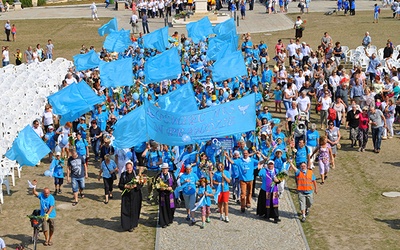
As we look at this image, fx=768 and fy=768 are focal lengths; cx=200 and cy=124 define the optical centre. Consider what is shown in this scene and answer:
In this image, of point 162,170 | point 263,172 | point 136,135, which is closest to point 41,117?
point 136,135

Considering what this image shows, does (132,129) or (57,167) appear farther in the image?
(57,167)

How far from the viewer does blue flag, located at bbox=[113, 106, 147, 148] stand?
59.1 feet

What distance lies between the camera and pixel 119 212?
17.6 metres

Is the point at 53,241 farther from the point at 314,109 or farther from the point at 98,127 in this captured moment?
the point at 314,109

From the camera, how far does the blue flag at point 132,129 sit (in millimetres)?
18000

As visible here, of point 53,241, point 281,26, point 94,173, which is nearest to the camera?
point 53,241

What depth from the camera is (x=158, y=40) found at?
2944 centimetres

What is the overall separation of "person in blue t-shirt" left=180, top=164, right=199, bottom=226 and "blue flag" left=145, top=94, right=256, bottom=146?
28.3 inches

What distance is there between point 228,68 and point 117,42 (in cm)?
799

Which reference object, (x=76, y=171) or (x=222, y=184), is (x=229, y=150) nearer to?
(x=222, y=184)

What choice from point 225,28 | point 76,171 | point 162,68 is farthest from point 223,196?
point 225,28

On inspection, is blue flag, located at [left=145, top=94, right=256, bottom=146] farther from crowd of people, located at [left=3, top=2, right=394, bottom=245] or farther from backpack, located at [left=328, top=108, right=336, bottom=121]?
backpack, located at [left=328, top=108, right=336, bottom=121]

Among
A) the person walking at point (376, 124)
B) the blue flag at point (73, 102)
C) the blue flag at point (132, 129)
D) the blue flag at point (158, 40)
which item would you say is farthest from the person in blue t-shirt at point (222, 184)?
the blue flag at point (158, 40)

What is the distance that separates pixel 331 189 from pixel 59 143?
23.8 ft
